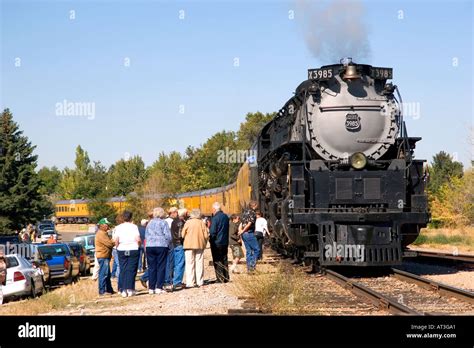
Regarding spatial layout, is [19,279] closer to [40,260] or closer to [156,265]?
[40,260]

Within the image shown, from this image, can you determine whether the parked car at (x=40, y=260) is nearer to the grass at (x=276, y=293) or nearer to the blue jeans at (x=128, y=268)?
the blue jeans at (x=128, y=268)

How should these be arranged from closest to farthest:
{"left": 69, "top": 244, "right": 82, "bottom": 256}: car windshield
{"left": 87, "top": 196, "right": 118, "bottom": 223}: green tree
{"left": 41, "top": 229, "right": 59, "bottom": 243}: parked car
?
1. {"left": 69, "top": 244, "right": 82, "bottom": 256}: car windshield
2. {"left": 41, "top": 229, "right": 59, "bottom": 243}: parked car
3. {"left": 87, "top": 196, "right": 118, "bottom": 223}: green tree

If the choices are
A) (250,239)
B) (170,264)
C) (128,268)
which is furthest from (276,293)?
(250,239)

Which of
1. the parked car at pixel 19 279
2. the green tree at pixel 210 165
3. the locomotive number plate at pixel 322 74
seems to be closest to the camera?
the locomotive number plate at pixel 322 74

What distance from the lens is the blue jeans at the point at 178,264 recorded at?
16094mm

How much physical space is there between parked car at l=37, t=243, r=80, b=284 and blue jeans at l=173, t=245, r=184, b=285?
6978 mm

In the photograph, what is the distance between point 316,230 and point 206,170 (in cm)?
6610

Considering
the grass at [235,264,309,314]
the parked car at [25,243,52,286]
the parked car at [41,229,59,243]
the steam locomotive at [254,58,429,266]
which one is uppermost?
the steam locomotive at [254,58,429,266]

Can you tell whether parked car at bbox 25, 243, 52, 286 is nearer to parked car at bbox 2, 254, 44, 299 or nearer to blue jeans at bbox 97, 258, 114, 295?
parked car at bbox 2, 254, 44, 299

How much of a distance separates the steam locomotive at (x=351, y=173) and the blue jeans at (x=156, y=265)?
300 cm

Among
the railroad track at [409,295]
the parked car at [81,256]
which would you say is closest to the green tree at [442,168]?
the parked car at [81,256]

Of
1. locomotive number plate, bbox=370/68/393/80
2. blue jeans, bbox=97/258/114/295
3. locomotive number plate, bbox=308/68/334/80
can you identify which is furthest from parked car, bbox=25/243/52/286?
locomotive number plate, bbox=370/68/393/80

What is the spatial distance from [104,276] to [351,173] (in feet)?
19.2

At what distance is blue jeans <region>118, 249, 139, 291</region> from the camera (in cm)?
1482
